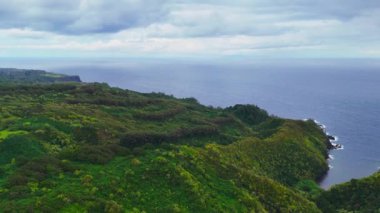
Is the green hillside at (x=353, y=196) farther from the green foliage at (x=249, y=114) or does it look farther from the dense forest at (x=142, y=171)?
the green foliage at (x=249, y=114)

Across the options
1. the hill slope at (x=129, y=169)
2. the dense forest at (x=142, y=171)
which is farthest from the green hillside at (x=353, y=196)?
the hill slope at (x=129, y=169)

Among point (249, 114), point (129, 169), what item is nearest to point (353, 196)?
point (129, 169)

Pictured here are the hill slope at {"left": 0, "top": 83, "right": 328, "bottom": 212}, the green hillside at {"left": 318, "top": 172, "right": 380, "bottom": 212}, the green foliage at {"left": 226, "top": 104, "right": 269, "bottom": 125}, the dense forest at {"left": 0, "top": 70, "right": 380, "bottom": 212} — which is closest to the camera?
the hill slope at {"left": 0, "top": 83, "right": 328, "bottom": 212}

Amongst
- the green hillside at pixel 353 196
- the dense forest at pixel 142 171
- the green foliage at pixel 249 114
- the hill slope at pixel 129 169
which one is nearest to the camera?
the hill slope at pixel 129 169

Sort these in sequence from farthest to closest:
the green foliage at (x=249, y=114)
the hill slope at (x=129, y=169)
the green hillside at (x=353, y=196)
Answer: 1. the green foliage at (x=249, y=114)
2. the green hillside at (x=353, y=196)
3. the hill slope at (x=129, y=169)

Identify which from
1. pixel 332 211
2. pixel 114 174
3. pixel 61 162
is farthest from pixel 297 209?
pixel 61 162

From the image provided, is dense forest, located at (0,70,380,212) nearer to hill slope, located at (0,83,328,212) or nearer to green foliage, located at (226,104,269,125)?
hill slope, located at (0,83,328,212)

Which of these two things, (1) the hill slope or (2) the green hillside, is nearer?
(1) the hill slope

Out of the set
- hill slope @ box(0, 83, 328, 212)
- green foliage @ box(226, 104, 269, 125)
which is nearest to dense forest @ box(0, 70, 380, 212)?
hill slope @ box(0, 83, 328, 212)

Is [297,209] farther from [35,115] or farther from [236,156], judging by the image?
[35,115]

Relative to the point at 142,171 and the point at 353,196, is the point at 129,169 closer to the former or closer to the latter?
the point at 142,171

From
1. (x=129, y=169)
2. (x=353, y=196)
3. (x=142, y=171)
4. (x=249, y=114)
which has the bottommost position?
(x=353, y=196)
